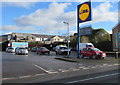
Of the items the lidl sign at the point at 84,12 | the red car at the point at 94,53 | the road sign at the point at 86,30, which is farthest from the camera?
the road sign at the point at 86,30

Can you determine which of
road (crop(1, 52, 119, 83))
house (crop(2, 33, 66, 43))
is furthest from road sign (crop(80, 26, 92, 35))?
house (crop(2, 33, 66, 43))

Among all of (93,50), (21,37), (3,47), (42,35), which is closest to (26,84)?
(93,50)

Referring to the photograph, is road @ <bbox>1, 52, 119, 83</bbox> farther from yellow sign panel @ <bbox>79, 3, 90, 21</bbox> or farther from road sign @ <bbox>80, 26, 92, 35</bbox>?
yellow sign panel @ <bbox>79, 3, 90, 21</bbox>

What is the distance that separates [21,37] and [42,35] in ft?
63.1

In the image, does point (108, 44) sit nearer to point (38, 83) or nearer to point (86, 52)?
point (86, 52)

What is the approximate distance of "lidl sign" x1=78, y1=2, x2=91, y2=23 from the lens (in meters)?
21.7

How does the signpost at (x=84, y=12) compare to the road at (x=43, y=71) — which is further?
the signpost at (x=84, y=12)

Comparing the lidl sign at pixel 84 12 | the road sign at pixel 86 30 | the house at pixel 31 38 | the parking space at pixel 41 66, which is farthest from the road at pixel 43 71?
the house at pixel 31 38

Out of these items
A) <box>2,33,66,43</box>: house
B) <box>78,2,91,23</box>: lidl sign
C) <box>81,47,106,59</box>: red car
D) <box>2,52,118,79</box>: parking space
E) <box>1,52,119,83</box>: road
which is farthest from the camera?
<box>2,33,66,43</box>: house

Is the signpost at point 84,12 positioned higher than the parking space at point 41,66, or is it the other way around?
the signpost at point 84,12

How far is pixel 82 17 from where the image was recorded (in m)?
22.9

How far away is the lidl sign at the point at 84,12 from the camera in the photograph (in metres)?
21.7

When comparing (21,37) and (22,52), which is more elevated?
(21,37)

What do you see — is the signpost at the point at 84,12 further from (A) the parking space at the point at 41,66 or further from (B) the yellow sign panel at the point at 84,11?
(A) the parking space at the point at 41,66
